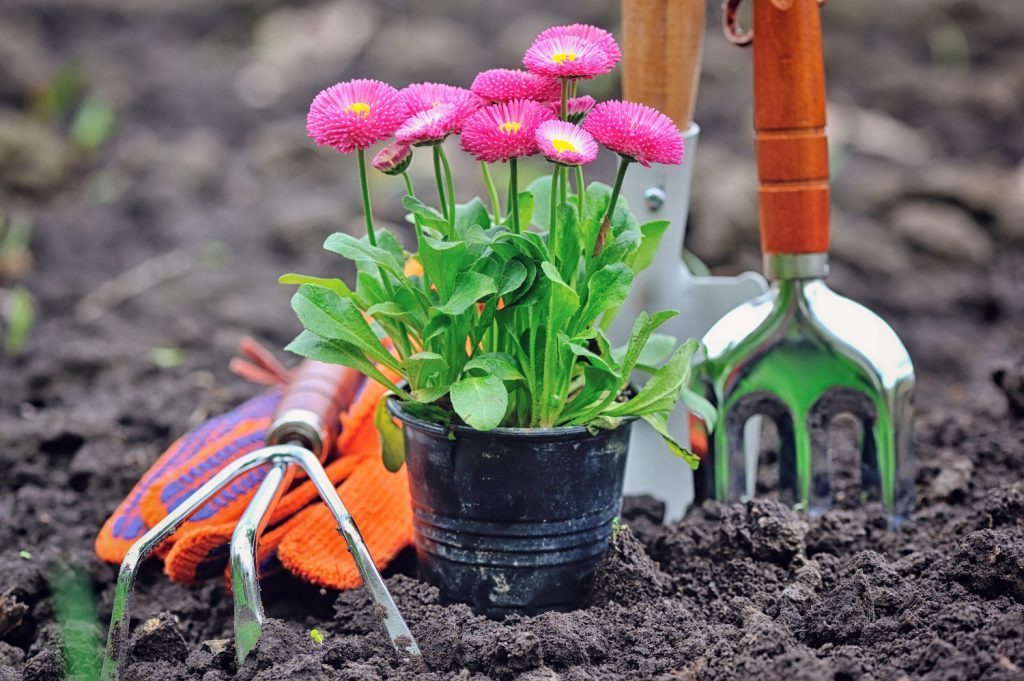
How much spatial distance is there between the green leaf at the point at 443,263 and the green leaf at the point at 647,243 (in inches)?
10.3

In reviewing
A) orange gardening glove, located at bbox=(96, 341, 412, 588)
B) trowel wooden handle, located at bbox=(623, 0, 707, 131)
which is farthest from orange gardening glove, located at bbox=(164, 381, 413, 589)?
trowel wooden handle, located at bbox=(623, 0, 707, 131)

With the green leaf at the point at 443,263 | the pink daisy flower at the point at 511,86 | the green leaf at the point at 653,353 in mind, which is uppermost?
the pink daisy flower at the point at 511,86

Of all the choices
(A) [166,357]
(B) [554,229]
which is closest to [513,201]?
(B) [554,229]

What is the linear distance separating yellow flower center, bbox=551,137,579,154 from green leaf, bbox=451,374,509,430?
0.95 ft

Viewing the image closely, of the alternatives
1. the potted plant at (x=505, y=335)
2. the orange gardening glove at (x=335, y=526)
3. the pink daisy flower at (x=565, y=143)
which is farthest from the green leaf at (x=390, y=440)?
the pink daisy flower at (x=565, y=143)

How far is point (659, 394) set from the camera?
1503 mm

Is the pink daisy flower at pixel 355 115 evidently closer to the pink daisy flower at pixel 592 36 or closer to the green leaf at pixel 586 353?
the pink daisy flower at pixel 592 36

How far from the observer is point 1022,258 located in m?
3.59

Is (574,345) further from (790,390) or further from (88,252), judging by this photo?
(88,252)

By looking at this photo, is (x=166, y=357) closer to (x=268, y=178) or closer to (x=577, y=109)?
(x=268, y=178)

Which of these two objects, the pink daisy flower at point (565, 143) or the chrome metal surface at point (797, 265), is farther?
the chrome metal surface at point (797, 265)

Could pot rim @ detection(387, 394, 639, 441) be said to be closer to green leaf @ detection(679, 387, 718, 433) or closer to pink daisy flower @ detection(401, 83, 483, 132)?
green leaf @ detection(679, 387, 718, 433)

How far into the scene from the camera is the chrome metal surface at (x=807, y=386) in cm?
180

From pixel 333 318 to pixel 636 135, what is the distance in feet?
1.48
